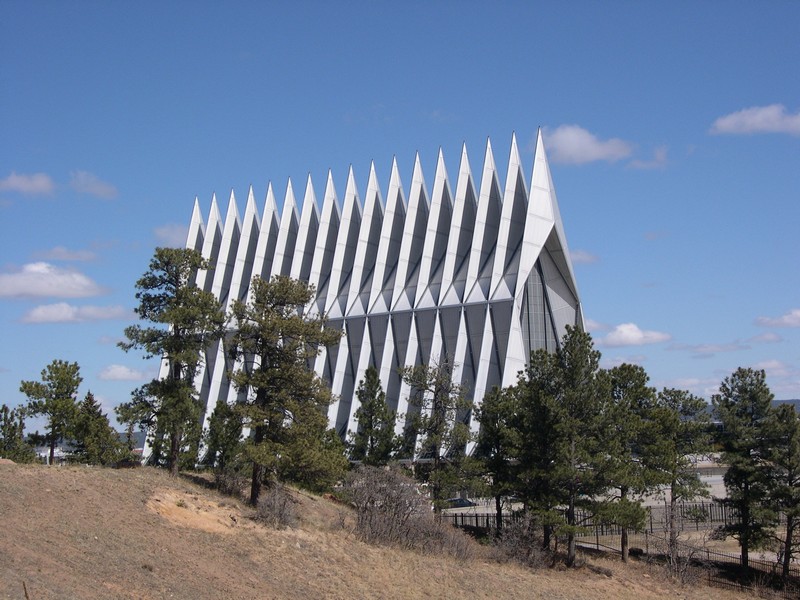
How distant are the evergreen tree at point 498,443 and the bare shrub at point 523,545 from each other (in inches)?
58.2

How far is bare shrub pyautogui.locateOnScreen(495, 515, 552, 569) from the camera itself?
35250mm

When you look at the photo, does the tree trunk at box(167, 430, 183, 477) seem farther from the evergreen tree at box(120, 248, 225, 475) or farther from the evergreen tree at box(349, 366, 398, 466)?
the evergreen tree at box(349, 366, 398, 466)

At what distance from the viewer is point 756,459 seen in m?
39.5

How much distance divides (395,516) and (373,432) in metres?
10.1

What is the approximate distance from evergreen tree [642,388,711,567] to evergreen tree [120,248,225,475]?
64.5 feet

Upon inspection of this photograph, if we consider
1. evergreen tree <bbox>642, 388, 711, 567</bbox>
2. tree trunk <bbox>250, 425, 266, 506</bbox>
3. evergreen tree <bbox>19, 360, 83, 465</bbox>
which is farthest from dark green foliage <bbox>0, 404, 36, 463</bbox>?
evergreen tree <bbox>642, 388, 711, 567</bbox>

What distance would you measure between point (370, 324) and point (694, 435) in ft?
82.9

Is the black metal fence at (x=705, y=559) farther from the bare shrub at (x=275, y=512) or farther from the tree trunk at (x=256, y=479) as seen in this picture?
the tree trunk at (x=256, y=479)

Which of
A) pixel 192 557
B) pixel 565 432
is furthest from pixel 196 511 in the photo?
pixel 565 432

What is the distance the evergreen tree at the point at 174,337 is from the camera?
34.9m

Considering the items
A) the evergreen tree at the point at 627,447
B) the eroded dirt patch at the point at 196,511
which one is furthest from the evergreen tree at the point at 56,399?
the evergreen tree at the point at 627,447

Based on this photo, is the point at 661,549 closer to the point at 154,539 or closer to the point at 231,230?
the point at 154,539

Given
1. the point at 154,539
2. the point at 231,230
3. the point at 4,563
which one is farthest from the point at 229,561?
the point at 231,230

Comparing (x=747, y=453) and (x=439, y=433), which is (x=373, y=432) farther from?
(x=747, y=453)
